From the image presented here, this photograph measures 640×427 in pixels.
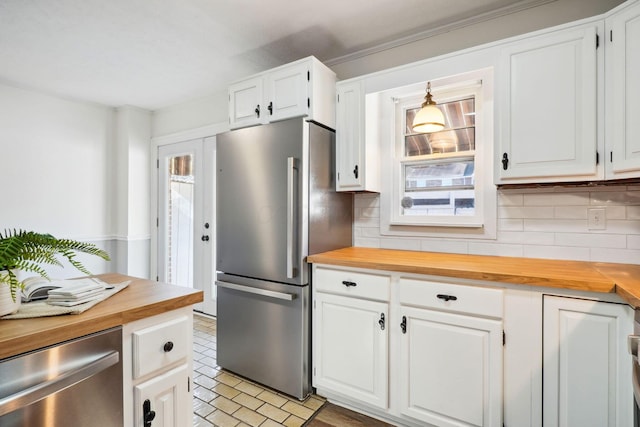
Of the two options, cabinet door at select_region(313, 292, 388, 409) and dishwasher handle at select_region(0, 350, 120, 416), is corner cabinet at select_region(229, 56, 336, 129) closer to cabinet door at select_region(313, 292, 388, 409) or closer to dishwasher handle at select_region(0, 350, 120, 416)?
cabinet door at select_region(313, 292, 388, 409)

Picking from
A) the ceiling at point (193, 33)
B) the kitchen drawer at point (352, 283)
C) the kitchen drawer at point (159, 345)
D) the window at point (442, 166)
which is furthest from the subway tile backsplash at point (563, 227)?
the kitchen drawer at point (159, 345)

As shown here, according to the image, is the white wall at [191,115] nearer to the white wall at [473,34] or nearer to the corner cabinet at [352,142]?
the white wall at [473,34]

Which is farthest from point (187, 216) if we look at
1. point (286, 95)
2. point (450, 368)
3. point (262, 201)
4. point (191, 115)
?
point (450, 368)

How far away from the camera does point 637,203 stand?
1.77 meters

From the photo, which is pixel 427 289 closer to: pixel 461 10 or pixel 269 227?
pixel 269 227

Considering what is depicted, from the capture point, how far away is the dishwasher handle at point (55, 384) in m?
0.79

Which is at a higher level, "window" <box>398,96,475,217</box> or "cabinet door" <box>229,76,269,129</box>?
"cabinet door" <box>229,76,269,129</box>

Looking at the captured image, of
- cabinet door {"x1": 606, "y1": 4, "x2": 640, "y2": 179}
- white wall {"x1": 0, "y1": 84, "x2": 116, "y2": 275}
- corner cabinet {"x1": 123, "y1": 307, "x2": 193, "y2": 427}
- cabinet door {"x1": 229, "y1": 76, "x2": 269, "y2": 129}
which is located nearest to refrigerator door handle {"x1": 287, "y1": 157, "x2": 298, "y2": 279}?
cabinet door {"x1": 229, "y1": 76, "x2": 269, "y2": 129}

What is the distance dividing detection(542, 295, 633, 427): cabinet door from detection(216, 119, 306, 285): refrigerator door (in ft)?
4.47

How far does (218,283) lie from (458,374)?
5.72 ft

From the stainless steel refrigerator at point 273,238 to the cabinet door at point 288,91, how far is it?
18 cm

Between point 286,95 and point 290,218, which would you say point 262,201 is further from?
point 286,95

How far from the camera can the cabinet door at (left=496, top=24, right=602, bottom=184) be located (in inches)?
65.1

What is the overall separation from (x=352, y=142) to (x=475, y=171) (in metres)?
0.89
